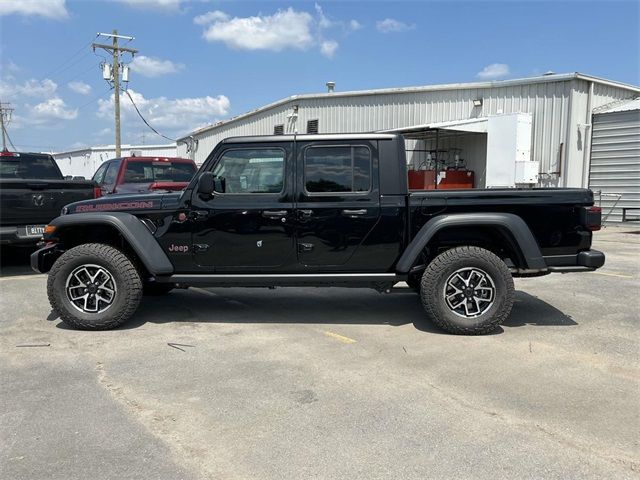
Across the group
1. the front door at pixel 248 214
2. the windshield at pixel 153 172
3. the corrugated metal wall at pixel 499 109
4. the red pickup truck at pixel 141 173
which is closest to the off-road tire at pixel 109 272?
the front door at pixel 248 214

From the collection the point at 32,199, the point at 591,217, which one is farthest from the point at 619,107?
the point at 32,199

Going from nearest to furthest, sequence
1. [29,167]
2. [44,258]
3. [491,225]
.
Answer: [491,225]
[44,258]
[29,167]

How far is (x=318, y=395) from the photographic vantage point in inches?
148

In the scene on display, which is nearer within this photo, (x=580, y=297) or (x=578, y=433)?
(x=578, y=433)

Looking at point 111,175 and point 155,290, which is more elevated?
point 111,175

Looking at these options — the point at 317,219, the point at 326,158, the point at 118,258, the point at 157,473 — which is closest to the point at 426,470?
the point at 157,473

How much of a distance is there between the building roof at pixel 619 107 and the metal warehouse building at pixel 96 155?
33.0 m

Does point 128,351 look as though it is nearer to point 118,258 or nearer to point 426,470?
point 118,258

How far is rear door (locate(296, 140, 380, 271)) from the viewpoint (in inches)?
202

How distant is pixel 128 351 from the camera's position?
15.5 feet

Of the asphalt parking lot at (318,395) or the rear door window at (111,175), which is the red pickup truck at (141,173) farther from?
the asphalt parking lot at (318,395)

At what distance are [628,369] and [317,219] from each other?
2.94 metres

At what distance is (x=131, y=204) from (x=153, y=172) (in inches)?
225

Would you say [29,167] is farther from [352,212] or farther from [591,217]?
[591,217]
